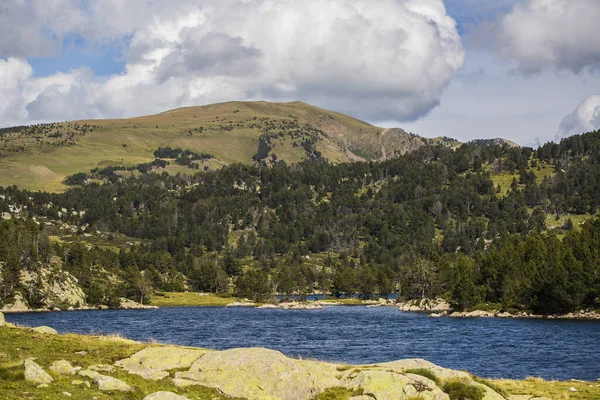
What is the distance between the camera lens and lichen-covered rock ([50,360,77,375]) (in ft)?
110

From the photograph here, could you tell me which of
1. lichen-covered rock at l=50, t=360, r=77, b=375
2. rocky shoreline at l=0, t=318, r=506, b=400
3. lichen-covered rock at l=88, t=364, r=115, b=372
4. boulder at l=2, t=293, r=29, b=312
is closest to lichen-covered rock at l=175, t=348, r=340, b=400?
rocky shoreline at l=0, t=318, r=506, b=400

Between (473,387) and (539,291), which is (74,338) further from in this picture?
(539,291)

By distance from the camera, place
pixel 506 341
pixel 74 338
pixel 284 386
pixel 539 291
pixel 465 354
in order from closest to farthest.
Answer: pixel 284 386, pixel 74 338, pixel 465 354, pixel 506 341, pixel 539 291

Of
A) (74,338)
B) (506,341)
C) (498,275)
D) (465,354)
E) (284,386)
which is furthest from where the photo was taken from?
(498,275)

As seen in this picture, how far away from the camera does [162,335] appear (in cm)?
12219

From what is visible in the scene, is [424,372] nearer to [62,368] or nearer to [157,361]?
[157,361]

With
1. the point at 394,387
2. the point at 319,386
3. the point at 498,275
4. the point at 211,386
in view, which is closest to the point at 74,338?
the point at 211,386

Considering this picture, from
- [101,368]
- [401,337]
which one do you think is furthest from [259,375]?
[401,337]

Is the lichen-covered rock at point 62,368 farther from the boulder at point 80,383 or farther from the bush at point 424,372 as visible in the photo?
the bush at point 424,372

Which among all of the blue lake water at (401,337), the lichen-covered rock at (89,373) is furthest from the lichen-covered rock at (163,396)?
the blue lake water at (401,337)

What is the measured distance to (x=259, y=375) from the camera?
33656 mm

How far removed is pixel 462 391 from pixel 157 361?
18186 millimetres

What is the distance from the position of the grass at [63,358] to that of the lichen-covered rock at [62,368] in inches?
17.8

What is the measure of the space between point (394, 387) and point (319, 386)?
4.10 meters
